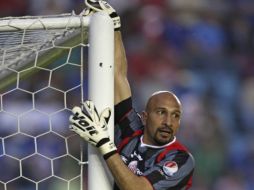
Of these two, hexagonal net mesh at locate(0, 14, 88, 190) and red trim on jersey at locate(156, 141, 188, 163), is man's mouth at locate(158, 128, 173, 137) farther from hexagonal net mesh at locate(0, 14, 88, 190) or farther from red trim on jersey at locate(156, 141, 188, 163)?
hexagonal net mesh at locate(0, 14, 88, 190)

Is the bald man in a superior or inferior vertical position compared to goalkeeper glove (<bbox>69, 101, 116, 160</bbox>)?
inferior

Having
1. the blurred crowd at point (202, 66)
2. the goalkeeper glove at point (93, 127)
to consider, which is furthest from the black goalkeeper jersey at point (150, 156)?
the blurred crowd at point (202, 66)

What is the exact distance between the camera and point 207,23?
702 cm

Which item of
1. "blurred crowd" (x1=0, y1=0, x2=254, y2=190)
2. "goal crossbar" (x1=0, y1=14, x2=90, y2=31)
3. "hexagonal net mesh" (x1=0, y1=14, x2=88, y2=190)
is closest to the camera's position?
"goal crossbar" (x1=0, y1=14, x2=90, y2=31)

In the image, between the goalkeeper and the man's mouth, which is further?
the man's mouth

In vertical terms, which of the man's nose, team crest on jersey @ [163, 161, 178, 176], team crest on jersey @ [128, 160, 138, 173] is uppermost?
the man's nose

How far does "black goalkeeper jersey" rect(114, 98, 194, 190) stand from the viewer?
2.92 m

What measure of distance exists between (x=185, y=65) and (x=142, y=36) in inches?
19.0

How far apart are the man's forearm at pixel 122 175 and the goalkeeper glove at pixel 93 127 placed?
3 centimetres

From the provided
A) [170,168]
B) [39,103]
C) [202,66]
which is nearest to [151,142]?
[170,168]

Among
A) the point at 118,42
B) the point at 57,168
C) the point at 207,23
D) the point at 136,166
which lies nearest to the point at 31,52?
the point at 118,42

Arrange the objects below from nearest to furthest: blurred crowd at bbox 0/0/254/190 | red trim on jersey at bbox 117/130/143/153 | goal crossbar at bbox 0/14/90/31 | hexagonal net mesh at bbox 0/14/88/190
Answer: goal crossbar at bbox 0/14/90/31 < hexagonal net mesh at bbox 0/14/88/190 < red trim on jersey at bbox 117/130/143/153 < blurred crowd at bbox 0/0/254/190

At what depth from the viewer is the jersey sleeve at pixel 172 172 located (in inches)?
113

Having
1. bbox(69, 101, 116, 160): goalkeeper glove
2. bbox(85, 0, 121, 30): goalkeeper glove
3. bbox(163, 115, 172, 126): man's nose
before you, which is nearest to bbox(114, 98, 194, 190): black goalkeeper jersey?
bbox(163, 115, 172, 126): man's nose
